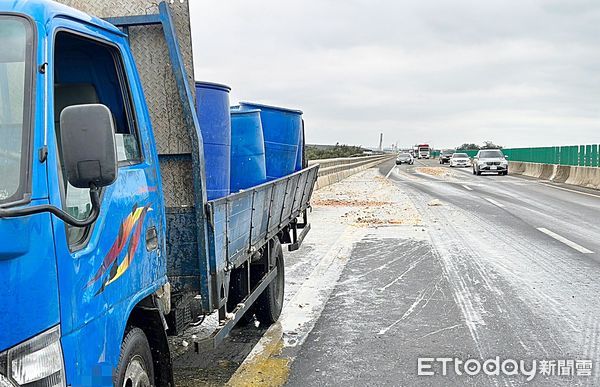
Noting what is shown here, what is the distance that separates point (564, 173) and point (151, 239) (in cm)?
3157

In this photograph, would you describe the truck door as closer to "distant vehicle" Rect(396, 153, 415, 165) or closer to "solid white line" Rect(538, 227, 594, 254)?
"solid white line" Rect(538, 227, 594, 254)

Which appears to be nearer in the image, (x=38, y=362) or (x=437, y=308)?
(x=38, y=362)

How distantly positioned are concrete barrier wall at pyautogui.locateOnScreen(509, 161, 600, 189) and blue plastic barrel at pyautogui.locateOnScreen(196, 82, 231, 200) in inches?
975

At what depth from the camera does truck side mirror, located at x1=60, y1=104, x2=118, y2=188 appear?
7.64 ft

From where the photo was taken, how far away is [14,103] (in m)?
2.42

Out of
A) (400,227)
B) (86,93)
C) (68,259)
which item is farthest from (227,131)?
(400,227)

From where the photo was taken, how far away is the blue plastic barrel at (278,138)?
6734 mm

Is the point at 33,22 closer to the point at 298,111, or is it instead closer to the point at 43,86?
the point at 43,86

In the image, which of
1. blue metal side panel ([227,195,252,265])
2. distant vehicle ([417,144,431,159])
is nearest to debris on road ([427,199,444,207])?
blue metal side panel ([227,195,252,265])

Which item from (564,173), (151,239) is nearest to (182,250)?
(151,239)

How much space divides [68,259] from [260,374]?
9.25 ft

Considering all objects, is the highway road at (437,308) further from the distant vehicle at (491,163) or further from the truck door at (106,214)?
the distant vehicle at (491,163)

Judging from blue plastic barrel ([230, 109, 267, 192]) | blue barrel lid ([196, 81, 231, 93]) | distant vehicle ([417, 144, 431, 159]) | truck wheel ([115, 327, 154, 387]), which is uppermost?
blue barrel lid ([196, 81, 231, 93])

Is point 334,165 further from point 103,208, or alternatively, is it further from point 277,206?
point 103,208
